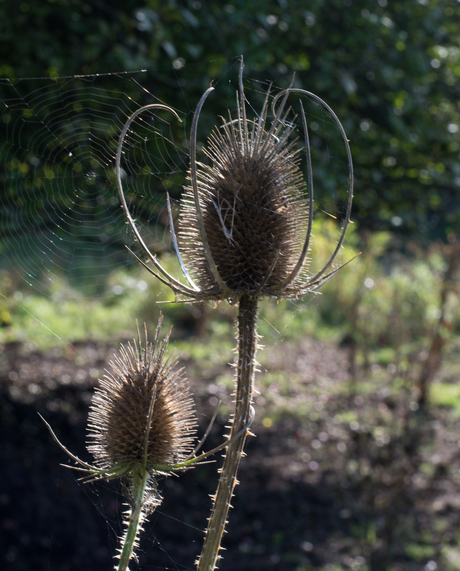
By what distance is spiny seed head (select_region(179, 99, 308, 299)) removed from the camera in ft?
2.87

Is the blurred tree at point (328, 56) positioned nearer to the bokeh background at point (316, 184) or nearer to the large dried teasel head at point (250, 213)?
the bokeh background at point (316, 184)

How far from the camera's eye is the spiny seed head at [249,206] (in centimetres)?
88

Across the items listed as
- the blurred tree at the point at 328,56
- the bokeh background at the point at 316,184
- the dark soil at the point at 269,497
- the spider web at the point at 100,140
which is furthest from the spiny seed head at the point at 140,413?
the blurred tree at the point at 328,56

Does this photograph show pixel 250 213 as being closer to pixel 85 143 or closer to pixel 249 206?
pixel 249 206

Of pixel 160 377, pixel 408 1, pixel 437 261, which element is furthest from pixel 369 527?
pixel 437 261

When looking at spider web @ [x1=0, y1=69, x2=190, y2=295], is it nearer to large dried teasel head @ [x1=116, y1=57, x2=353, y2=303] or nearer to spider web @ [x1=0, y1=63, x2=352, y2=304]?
spider web @ [x1=0, y1=63, x2=352, y2=304]

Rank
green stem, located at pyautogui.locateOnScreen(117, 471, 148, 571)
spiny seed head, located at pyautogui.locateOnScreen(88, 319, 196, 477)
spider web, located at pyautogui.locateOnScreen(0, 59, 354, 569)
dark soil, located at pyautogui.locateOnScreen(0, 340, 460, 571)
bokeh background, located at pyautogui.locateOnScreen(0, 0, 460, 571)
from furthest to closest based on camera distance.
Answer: dark soil, located at pyautogui.locateOnScreen(0, 340, 460, 571)
bokeh background, located at pyautogui.locateOnScreen(0, 0, 460, 571)
spider web, located at pyautogui.locateOnScreen(0, 59, 354, 569)
spiny seed head, located at pyautogui.locateOnScreen(88, 319, 196, 477)
green stem, located at pyautogui.locateOnScreen(117, 471, 148, 571)

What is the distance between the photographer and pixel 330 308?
10.2m

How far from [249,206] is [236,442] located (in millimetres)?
409

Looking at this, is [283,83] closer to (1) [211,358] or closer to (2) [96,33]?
(2) [96,33]

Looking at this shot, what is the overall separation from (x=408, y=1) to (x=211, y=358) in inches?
185

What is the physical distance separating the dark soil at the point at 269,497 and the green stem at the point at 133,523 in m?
1.90

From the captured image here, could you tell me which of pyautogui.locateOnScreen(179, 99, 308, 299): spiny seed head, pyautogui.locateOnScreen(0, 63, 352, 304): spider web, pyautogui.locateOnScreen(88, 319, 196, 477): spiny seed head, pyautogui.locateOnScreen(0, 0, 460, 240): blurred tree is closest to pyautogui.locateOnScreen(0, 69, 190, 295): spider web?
pyautogui.locateOnScreen(0, 63, 352, 304): spider web

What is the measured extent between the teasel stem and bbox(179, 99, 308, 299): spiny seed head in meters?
0.06
